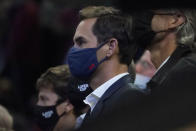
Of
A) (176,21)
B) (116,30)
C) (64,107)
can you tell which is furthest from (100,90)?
(64,107)

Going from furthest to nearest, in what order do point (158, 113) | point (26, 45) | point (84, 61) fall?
point (26, 45) → point (84, 61) → point (158, 113)

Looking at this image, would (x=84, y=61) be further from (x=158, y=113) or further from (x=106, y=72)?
(x=158, y=113)

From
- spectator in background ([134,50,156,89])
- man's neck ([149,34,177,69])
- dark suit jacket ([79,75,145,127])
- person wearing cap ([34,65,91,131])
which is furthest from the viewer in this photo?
spectator in background ([134,50,156,89])

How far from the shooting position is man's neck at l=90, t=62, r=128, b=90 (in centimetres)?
328

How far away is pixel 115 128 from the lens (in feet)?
3.08

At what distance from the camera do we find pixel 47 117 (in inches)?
170

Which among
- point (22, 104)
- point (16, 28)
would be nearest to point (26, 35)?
point (16, 28)

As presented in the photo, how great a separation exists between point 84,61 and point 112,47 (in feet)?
0.71

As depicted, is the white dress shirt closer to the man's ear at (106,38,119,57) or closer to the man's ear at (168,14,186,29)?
the man's ear at (106,38,119,57)

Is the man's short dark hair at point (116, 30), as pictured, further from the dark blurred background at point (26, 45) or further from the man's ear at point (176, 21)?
the dark blurred background at point (26, 45)

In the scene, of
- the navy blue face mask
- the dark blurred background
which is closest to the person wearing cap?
Answer: the navy blue face mask

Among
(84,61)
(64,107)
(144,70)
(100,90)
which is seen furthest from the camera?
(144,70)

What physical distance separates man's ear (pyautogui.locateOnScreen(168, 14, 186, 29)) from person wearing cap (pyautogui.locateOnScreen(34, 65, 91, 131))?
997 millimetres

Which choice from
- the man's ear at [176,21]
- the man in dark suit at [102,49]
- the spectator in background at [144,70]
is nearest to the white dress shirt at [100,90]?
the man in dark suit at [102,49]
